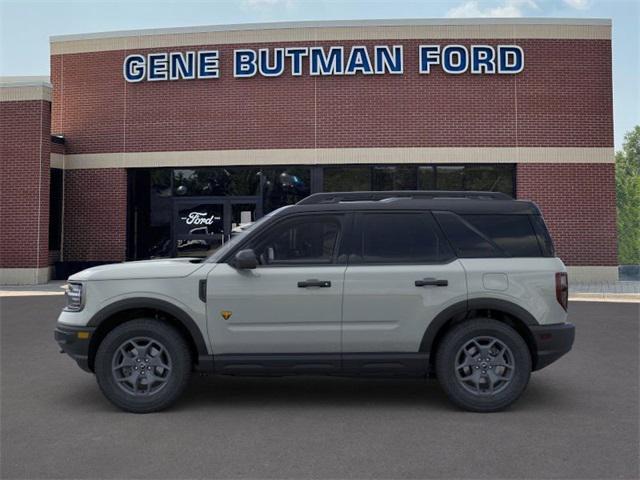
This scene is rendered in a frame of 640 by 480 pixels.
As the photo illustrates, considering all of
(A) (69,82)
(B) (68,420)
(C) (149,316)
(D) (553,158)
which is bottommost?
(B) (68,420)

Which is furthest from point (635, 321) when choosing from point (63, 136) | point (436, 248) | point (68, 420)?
point (63, 136)

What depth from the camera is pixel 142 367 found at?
5527mm

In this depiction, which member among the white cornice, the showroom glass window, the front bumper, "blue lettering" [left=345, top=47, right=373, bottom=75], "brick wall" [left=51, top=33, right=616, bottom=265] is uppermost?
the white cornice

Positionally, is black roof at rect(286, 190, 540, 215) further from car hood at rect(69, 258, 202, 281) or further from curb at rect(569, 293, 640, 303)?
curb at rect(569, 293, 640, 303)

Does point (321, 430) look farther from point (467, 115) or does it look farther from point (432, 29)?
point (432, 29)

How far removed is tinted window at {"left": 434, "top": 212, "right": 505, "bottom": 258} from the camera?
568 cm

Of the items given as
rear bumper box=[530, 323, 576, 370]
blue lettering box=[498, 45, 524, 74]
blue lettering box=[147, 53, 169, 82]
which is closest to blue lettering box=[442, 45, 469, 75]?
blue lettering box=[498, 45, 524, 74]

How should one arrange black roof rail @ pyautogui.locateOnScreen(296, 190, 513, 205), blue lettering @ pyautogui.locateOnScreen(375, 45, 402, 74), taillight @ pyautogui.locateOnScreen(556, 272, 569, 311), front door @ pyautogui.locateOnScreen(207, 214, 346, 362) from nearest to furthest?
1. front door @ pyautogui.locateOnScreen(207, 214, 346, 362)
2. taillight @ pyautogui.locateOnScreen(556, 272, 569, 311)
3. black roof rail @ pyautogui.locateOnScreen(296, 190, 513, 205)
4. blue lettering @ pyautogui.locateOnScreen(375, 45, 402, 74)

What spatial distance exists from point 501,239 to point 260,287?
2.24 meters

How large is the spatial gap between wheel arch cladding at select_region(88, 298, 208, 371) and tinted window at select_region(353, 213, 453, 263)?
5.20ft

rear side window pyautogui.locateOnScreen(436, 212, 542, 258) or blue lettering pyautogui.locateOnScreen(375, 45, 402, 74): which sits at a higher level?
blue lettering pyautogui.locateOnScreen(375, 45, 402, 74)

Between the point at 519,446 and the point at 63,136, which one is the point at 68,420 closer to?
the point at 519,446

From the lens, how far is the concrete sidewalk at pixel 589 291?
591 inches

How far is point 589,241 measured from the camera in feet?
60.5
